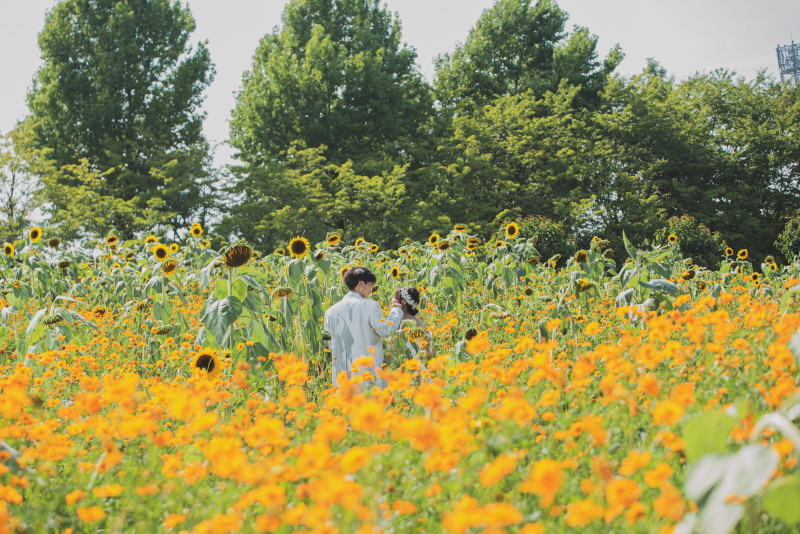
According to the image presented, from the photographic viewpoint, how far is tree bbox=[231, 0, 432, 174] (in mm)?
20875

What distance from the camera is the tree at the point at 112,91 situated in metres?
21.5

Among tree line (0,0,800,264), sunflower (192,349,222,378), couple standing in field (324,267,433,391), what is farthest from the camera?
tree line (0,0,800,264)

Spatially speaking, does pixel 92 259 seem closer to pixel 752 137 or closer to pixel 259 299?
pixel 259 299

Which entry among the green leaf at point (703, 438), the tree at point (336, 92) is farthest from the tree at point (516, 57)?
the green leaf at point (703, 438)

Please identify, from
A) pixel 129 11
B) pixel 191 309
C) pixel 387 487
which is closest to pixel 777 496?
pixel 387 487

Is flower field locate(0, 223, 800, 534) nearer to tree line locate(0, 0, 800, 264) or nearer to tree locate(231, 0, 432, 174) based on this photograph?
tree line locate(0, 0, 800, 264)

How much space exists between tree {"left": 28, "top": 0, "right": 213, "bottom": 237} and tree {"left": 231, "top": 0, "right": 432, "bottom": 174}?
2.73 metres

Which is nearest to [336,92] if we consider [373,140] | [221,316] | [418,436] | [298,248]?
[373,140]

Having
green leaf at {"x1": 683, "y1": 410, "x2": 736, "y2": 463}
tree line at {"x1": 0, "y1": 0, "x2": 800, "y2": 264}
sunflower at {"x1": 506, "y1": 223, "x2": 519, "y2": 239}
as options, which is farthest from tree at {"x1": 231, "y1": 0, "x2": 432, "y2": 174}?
green leaf at {"x1": 683, "y1": 410, "x2": 736, "y2": 463}

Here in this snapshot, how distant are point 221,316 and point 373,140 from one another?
19438mm

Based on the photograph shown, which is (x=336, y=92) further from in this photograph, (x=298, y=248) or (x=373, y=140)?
(x=298, y=248)

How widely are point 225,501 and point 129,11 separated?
24.7 metres

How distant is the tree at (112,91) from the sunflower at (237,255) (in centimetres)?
1842

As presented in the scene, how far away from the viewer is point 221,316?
3.38 m
